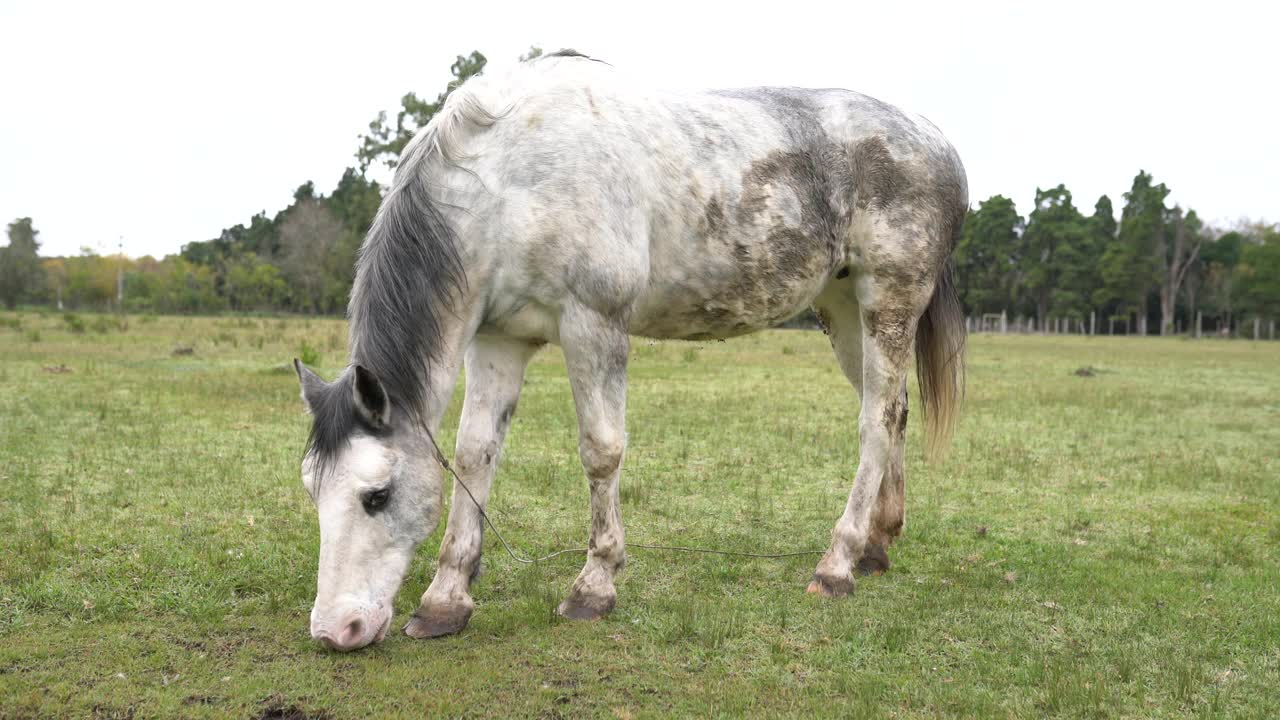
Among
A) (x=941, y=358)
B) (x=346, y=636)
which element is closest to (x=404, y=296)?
(x=346, y=636)

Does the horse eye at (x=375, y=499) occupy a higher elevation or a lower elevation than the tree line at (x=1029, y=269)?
lower

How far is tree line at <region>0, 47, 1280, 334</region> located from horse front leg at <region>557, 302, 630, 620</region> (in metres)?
49.9

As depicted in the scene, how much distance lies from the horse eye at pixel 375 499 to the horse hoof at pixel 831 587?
7.22 ft

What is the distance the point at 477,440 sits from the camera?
4133 mm

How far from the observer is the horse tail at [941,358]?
5484mm

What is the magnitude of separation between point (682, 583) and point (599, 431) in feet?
3.68

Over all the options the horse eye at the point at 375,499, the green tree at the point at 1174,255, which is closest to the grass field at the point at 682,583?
the horse eye at the point at 375,499

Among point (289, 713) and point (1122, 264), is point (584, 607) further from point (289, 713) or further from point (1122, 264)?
point (1122, 264)

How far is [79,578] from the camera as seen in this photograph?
432cm

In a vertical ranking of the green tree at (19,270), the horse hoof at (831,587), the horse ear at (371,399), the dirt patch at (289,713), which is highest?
the green tree at (19,270)

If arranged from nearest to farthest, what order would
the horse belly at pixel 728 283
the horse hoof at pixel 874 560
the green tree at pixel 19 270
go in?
the horse belly at pixel 728 283, the horse hoof at pixel 874 560, the green tree at pixel 19 270

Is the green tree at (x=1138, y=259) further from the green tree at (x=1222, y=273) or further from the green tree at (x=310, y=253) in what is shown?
the green tree at (x=310, y=253)

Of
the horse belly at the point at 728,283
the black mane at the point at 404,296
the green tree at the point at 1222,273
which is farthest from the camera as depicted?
the green tree at the point at 1222,273

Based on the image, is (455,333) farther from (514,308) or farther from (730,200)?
(730,200)
